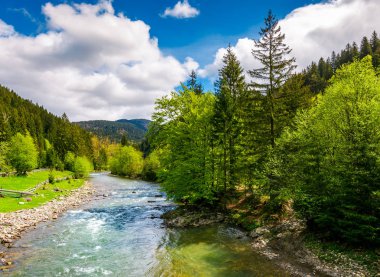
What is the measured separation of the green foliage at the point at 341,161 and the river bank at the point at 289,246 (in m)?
1.76

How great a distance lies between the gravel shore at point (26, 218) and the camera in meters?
24.8

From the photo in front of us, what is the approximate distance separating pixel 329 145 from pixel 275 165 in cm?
535

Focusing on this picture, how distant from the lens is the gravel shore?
24772mm

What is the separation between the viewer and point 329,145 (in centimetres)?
2086

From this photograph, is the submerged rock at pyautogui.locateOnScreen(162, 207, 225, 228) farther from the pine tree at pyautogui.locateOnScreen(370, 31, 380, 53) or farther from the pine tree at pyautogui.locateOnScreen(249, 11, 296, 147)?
the pine tree at pyautogui.locateOnScreen(370, 31, 380, 53)

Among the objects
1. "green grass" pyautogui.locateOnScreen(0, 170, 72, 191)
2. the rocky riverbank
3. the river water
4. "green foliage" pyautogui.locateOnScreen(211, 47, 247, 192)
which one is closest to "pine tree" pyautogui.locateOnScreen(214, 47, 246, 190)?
"green foliage" pyautogui.locateOnScreen(211, 47, 247, 192)

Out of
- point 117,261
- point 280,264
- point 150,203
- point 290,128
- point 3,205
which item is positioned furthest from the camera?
point 150,203

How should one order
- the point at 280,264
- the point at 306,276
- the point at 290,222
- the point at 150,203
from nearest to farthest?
the point at 306,276, the point at 280,264, the point at 290,222, the point at 150,203

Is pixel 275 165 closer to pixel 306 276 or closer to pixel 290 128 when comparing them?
pixel 290 128

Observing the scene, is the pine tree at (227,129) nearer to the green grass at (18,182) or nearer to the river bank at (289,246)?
the river bank at (289,246)

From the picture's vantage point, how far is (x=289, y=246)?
67.7 ft

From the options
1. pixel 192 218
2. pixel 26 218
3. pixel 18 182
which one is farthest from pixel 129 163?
pixel 192 218

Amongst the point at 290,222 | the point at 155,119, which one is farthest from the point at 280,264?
the point at 155,119

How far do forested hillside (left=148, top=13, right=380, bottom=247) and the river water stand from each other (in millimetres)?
5307
